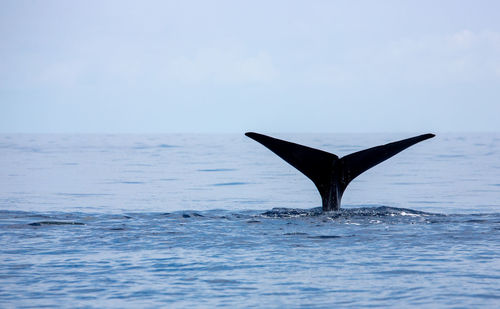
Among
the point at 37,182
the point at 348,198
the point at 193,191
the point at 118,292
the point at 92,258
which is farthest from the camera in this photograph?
the point at 37,182

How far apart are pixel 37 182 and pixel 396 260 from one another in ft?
64.2

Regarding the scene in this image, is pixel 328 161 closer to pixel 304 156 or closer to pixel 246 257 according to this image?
pixel 304 156

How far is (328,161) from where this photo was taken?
13727 mm

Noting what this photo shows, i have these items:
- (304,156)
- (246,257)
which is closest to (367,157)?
(304,156)

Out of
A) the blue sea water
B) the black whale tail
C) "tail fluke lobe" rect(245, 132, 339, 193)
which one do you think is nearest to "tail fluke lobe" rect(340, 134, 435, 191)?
the black whale tail

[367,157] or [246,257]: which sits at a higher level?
[367,157]

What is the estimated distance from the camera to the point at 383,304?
25.5 feet

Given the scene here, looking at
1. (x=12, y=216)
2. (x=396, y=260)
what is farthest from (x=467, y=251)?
(x=12, y=216)

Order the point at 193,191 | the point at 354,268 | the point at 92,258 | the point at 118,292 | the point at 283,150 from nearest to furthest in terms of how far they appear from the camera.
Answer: the point at 118,292
the point at 354,268
the point at 92,258
the point at 283,150
the point at 193,191

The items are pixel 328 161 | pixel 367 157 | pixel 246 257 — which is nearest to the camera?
pixel 246 257

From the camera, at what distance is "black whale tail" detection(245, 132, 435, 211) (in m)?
13.4

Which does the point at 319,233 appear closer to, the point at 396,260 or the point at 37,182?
the point at 396,260

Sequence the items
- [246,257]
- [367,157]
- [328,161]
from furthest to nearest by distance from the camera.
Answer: [328,161]
[367,157]
[246,257]

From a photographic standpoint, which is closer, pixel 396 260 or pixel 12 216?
pixel 396 260
